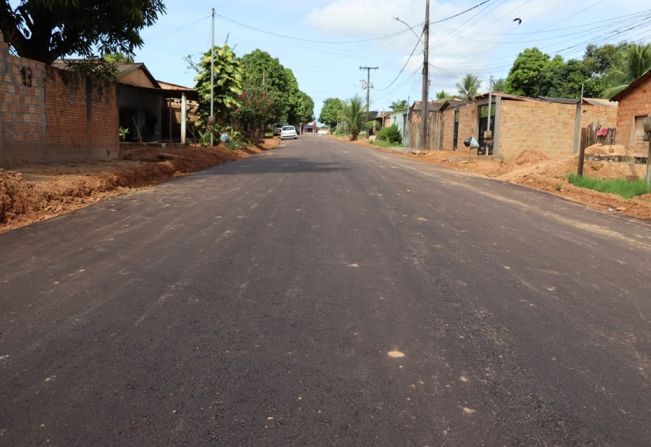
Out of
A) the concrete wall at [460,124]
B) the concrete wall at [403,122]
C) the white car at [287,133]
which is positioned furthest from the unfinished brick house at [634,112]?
the white car at [287,133]

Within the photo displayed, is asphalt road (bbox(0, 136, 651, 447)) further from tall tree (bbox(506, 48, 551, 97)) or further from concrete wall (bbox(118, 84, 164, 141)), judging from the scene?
tall tree (bbox(506, 48, 551, 97))

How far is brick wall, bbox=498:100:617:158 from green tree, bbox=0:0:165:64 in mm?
17566

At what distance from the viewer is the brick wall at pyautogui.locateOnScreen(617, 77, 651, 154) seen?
21047mm

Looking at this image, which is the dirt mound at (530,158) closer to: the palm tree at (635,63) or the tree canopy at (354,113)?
the palm tree at (635,63)

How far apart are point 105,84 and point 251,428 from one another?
17.5 metres

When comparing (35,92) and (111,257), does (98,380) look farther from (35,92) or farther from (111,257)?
(35,92)

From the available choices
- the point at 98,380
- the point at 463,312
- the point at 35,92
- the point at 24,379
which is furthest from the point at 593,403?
the point at 35,92

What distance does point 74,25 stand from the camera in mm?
15492

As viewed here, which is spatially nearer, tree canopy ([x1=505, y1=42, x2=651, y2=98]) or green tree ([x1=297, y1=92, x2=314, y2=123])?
tree canopy ([x1=505, y1=42, x2=651, y2=98])

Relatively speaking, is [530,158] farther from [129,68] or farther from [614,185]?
[129,68]

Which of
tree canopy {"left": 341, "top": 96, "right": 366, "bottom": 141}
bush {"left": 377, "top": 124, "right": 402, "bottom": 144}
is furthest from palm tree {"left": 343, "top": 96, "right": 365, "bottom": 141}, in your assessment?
bush {"left": 377, "top": 124, "right": 402, "bottom": 144}

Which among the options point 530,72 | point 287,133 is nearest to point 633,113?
point 530,72

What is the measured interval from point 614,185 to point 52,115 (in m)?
14.9

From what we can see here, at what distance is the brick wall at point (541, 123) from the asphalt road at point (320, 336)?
2035 centimetres
